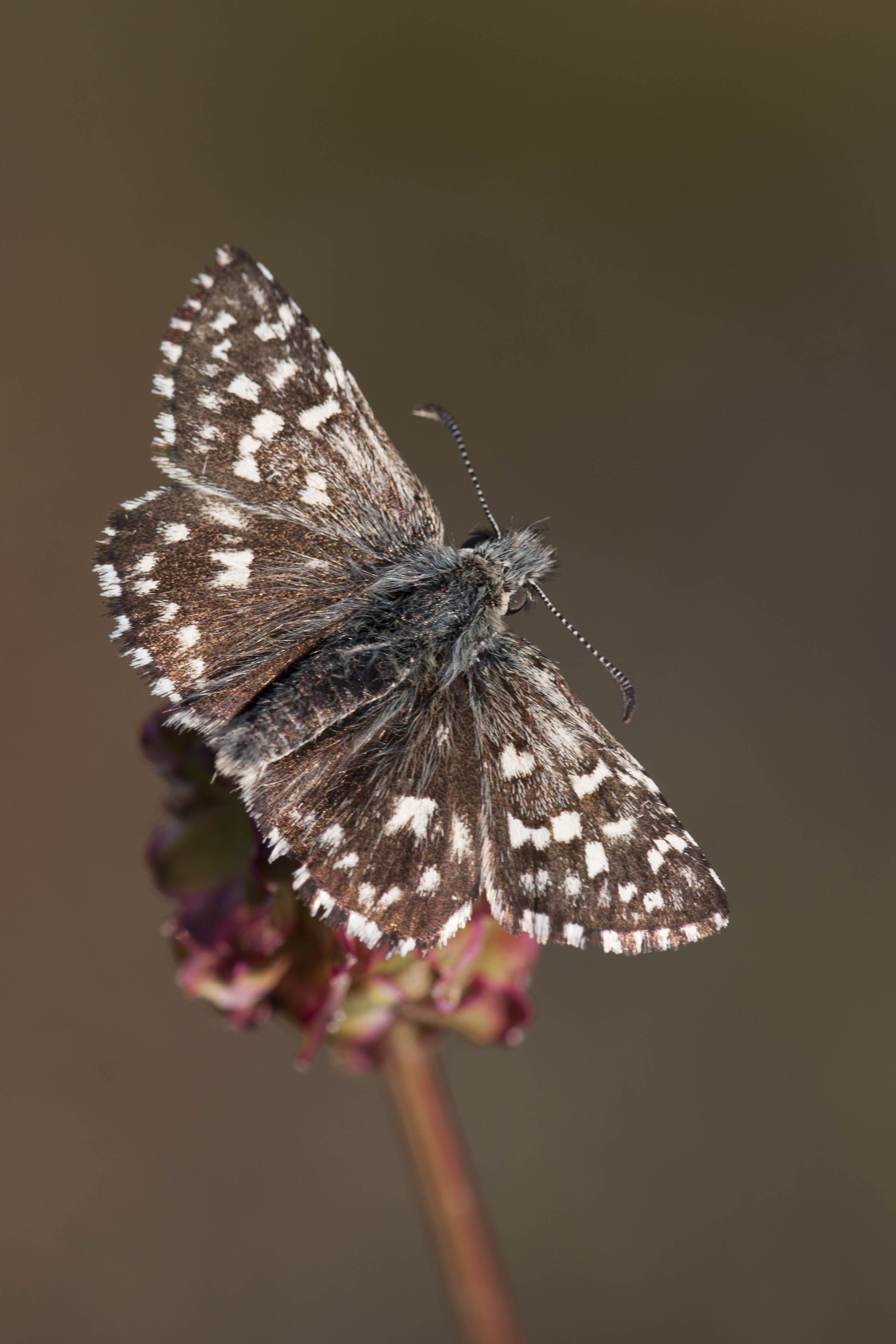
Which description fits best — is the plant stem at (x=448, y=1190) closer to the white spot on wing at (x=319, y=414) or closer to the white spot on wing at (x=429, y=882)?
the white spot on wing at (x=429, y=882)

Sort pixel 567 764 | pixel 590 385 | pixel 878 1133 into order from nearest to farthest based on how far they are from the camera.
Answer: pixel 567 764
pixel 878 1133
pixel 590 385

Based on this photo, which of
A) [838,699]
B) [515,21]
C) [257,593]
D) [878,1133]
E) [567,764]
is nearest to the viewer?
[567,764]

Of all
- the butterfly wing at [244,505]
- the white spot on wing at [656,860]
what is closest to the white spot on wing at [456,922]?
the white spot on wing at [656,860]

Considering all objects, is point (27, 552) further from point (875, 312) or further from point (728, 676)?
point (875, 312)

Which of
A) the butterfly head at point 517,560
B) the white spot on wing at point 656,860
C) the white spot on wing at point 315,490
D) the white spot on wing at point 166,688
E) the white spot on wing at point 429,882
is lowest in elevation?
the white spot on wing at point 656,860

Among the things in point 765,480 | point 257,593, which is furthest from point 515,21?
point 257,593

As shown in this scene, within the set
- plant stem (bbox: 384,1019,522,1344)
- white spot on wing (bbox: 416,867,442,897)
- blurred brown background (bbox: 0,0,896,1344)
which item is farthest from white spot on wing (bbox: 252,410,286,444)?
blurred brown background (bbox: 0,0,896,1344)

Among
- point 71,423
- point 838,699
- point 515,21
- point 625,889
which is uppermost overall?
point 515,21
